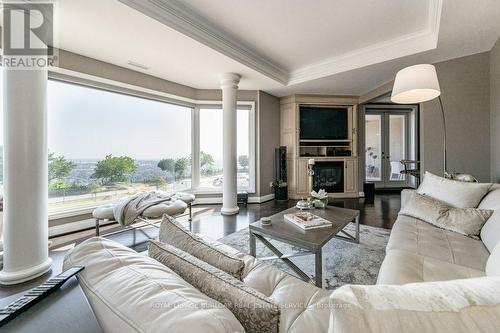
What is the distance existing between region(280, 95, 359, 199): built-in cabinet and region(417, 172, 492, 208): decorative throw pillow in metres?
2.88

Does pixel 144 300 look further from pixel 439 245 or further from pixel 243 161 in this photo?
pixel 243 161

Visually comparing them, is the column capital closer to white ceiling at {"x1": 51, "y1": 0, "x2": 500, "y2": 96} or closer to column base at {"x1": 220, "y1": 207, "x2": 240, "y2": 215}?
white ceiling at {"x1": 51, "y1": 0, "x2": 500, "y2": 96}

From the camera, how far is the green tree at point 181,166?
4434 millimetres

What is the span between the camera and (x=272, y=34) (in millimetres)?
2934

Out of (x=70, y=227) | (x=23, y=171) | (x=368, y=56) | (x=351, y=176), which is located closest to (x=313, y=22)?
(x=368, y=56)

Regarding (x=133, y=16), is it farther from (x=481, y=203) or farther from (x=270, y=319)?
(x=481, y=203)

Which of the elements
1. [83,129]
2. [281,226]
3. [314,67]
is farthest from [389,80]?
[83,129]

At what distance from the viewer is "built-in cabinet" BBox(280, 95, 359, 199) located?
502 cm

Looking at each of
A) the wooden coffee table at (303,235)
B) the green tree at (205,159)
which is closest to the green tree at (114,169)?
the green tree at (205,159)

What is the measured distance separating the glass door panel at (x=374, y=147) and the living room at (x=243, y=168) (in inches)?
46.8

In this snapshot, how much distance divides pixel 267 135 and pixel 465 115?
3282mm

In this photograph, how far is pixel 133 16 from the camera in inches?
86.2

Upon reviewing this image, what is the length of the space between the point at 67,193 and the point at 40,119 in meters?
1.67

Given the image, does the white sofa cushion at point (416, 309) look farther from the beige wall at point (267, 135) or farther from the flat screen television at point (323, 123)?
the flat screen television at point (323, 123)
